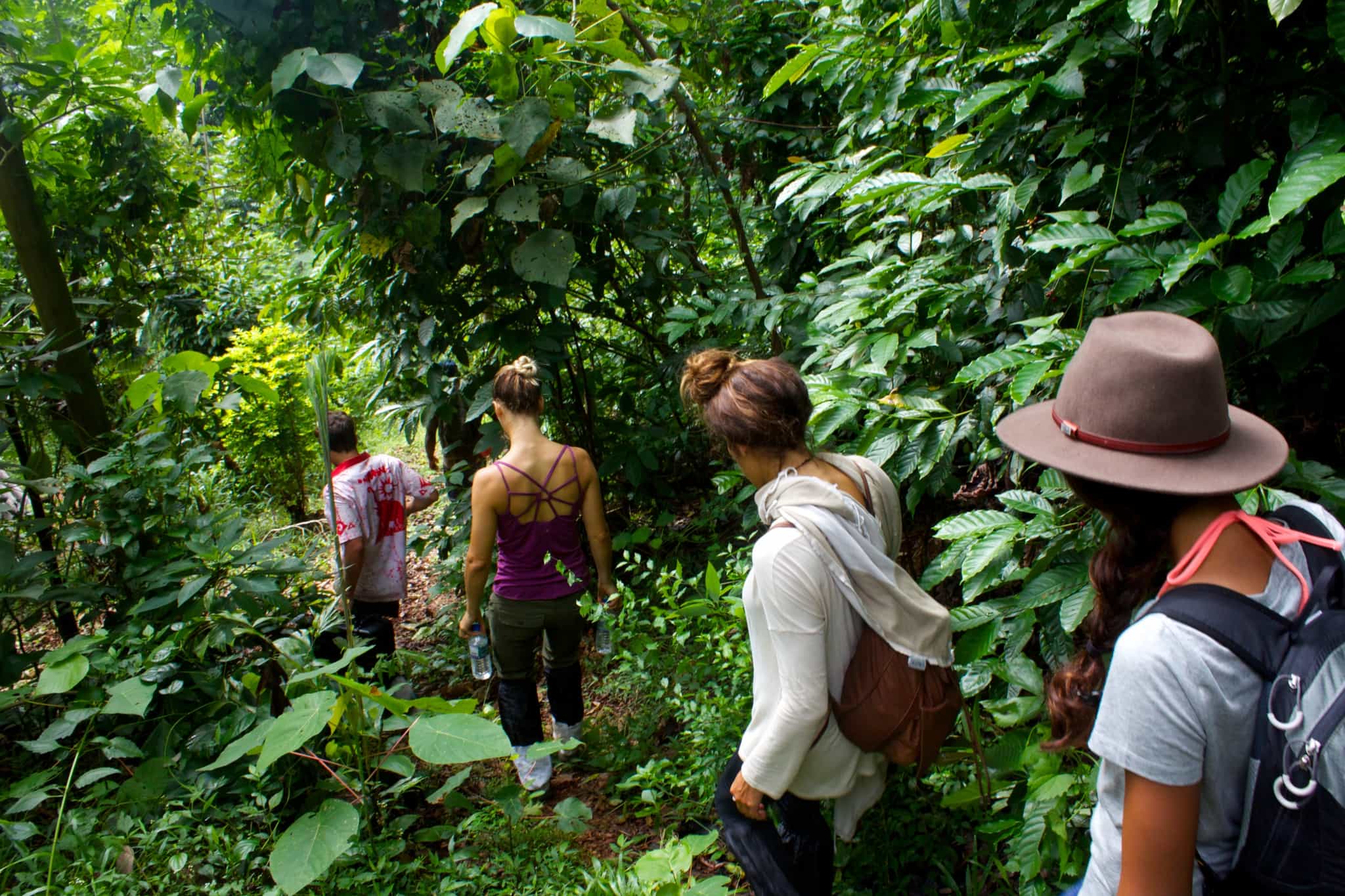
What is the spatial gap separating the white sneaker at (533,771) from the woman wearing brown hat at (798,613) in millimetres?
1281

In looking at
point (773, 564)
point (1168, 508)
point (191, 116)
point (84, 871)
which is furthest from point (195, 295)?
point (1168, 508)

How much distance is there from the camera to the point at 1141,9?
1.52m

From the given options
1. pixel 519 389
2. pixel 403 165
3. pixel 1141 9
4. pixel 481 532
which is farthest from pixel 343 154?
pixel 1141 9

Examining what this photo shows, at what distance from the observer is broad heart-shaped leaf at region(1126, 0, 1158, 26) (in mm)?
1497

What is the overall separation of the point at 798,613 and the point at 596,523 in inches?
67.1

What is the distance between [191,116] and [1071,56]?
333 cm

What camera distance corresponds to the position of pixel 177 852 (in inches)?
90.9

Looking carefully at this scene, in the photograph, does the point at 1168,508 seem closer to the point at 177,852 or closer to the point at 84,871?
Answer: the point at 177,852

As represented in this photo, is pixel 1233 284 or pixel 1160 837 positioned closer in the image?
pixel 1160 837

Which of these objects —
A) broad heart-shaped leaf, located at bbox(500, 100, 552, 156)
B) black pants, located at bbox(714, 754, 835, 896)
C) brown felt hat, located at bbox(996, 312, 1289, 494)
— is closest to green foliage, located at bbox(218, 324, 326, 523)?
broad heart-shaped leaf, located at bbox(500, 100, 552, 156)

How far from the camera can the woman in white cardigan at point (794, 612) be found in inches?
68.5

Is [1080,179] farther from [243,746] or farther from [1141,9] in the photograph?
[243,746]

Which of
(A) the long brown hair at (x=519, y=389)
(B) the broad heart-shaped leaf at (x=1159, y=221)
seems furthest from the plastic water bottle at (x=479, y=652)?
(B) the broad heart-shaped leaf at (x=1159, y=221)

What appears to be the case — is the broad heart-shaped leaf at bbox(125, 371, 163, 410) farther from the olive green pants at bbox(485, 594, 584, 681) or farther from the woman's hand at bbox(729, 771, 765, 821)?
the woman's hand at bbox(729, 771, 765, 821)
